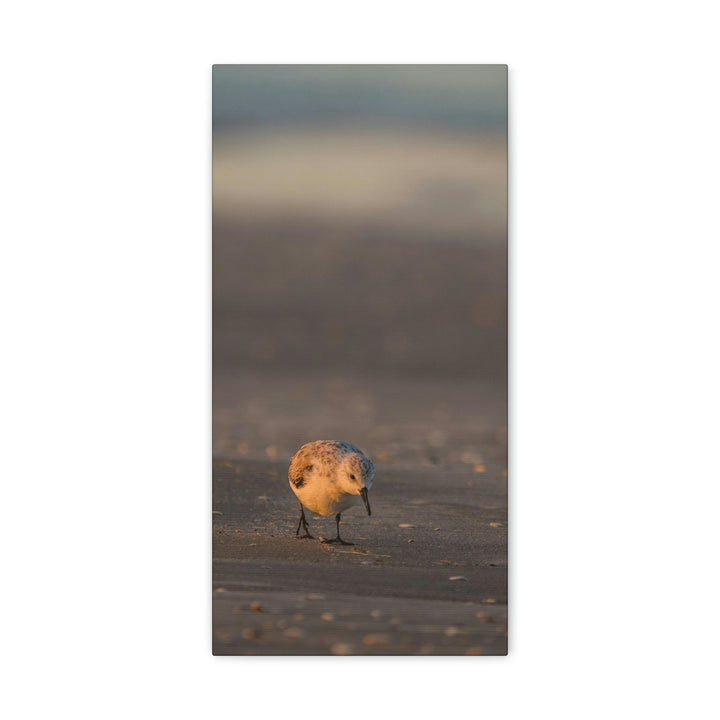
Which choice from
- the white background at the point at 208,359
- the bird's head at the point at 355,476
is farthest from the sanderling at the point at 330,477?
the white background at the point at 208,359

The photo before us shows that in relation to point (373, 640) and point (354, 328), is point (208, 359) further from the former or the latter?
point (373, 640)

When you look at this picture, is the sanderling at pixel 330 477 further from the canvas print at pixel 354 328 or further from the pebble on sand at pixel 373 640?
the pebble on sand at pixel 373 640

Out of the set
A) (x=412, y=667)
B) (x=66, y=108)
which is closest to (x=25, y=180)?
(x=66, y=108)

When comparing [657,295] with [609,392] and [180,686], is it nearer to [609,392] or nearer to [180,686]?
[609,392]

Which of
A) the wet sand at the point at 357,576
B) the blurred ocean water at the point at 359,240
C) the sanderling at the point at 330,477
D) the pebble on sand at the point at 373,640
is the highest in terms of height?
the blurred ocean water at the point at 359,240

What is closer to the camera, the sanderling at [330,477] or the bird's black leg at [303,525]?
the sanderling at [330,477]

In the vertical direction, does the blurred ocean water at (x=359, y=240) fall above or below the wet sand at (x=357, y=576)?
above
